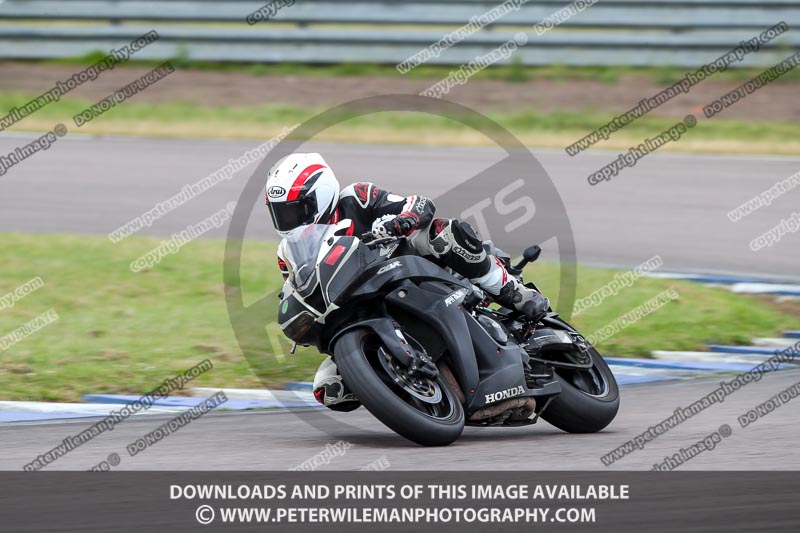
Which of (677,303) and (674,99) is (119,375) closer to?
(677,303)

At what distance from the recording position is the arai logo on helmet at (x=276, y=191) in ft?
19.8

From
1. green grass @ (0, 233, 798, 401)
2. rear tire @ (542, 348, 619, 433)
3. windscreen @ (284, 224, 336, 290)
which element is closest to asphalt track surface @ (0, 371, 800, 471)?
rear tire @ (542, 348, 619, 433)

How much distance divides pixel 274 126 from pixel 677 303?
10.1 meters

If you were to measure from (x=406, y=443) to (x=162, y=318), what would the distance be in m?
4.12

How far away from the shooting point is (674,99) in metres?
19.8

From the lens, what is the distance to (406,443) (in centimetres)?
598

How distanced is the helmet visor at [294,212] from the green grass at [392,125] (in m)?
12.3

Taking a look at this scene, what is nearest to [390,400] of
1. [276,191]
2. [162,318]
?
[276,191]

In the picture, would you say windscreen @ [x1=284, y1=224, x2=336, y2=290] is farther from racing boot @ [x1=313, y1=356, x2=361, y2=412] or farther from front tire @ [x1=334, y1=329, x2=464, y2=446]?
racing boot @ [x1=313, y1=356, x2=361, y2=412]

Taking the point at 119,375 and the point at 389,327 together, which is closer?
the point at 389,327

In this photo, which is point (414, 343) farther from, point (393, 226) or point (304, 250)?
point (304, 250)

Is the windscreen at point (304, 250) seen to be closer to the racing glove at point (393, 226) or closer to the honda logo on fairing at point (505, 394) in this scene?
the racing glove at point (393, 226)

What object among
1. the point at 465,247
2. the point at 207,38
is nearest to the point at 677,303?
the point at 465,247
